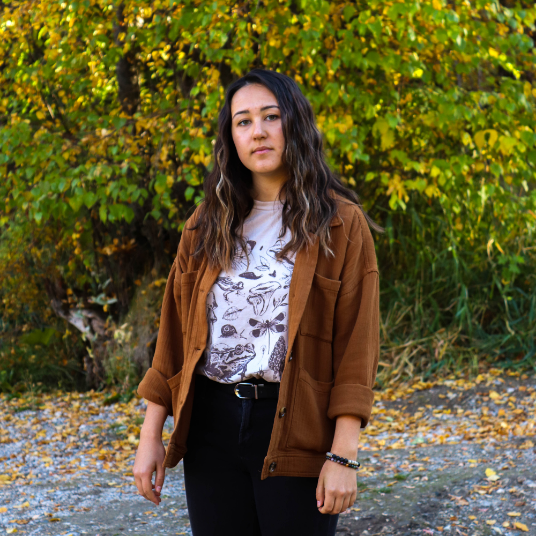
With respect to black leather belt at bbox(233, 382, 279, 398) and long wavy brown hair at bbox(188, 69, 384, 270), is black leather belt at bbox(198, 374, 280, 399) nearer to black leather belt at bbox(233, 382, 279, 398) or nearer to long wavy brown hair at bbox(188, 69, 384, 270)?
black leather belt at bbox(233, 382, 279, 398)

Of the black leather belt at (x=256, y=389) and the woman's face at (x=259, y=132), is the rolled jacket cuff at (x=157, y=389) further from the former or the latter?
the woman's face at (x=259, y=132)

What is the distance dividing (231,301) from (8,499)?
3.05m

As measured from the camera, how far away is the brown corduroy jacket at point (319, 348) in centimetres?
164

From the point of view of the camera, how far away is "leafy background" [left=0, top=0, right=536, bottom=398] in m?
4.70

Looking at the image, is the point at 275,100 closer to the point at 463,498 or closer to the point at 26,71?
the point at 463,498

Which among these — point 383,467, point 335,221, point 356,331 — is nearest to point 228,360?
point 356,331

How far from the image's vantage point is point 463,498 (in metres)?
3.60

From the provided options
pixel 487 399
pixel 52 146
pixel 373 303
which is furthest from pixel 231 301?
pixel 487 399

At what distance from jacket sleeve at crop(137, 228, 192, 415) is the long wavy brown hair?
97mm

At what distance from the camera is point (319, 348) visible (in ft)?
5.64

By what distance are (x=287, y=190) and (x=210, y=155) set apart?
290 centimetres

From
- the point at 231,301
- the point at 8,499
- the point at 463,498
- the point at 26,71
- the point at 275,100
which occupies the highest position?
the point at 26,71

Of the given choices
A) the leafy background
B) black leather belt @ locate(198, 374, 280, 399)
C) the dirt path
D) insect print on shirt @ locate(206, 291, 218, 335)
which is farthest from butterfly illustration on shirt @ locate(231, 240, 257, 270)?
the leafy background

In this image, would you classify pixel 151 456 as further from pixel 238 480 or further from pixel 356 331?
pixel 356 331
